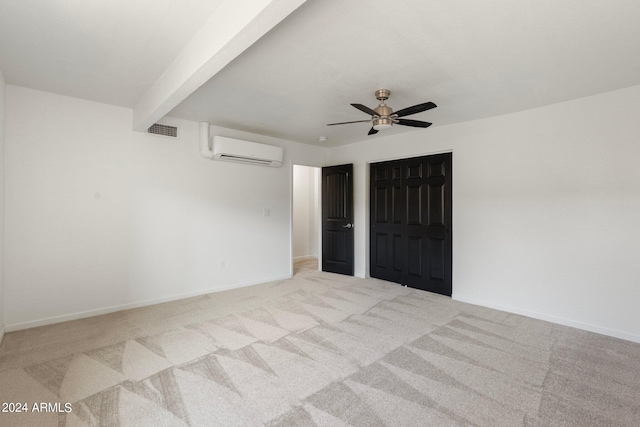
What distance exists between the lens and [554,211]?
10.9ft

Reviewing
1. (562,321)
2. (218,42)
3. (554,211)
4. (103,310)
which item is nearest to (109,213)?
(103,310)

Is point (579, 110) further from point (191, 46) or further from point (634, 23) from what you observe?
point (191, 46)

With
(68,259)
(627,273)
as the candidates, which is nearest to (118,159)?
(68,259)

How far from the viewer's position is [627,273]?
292 centimetres

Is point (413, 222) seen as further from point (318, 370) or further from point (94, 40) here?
point (94, 40)

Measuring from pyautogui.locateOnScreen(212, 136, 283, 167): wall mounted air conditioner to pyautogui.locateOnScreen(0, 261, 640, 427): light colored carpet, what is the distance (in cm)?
216

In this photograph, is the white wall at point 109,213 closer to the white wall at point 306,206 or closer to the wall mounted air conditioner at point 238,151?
the wall mounted air conditioner at point 238,151

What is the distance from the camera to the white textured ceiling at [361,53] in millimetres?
1807

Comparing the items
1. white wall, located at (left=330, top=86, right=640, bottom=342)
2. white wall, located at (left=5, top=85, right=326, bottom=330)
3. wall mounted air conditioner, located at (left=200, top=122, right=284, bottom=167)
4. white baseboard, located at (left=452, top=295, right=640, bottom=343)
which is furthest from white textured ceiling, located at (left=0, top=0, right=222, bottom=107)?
white baseboard, located at (left=452, top=295, right=640, bottom=343)

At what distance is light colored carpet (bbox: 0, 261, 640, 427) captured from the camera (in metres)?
1.82

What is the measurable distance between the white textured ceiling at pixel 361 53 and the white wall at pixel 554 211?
352 mm

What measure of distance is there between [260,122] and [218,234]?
178 centimetres

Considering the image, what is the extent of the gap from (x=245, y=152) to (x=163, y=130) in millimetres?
1103

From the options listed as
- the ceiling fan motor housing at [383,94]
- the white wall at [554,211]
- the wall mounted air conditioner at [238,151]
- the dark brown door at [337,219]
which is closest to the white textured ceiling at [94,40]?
the wall mounted air conditioner at [238,151]
